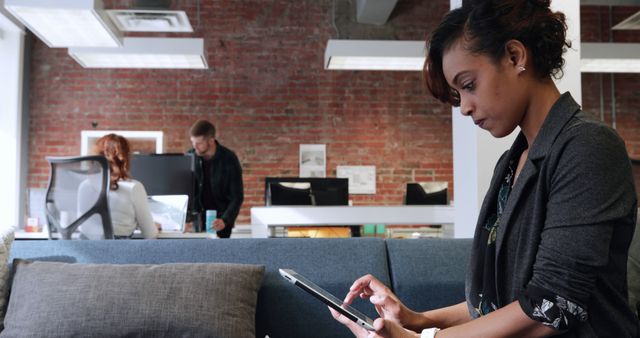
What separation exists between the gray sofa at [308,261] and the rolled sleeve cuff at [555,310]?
3.83 feet

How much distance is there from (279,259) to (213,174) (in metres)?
2.94

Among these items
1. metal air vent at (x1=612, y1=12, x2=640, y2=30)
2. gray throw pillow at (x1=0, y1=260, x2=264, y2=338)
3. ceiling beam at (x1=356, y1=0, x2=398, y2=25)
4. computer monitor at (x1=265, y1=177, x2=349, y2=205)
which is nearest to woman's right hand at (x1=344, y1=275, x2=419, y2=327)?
gray throw pillow at (x1=0, y1=260, x2=264, y2=338)

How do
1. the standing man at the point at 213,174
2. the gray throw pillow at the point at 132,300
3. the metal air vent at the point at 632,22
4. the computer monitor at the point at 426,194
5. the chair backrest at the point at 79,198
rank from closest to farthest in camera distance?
1. the gray throw pillow at the point at 132,300
2. the chair backrest at the point at 79,198
3. the standing man at the point at 213,174
4. the metal air vent at the point at 632,22
5. the computer monitor at the point at 426,194

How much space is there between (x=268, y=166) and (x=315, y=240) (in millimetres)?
5112

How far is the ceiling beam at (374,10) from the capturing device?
21.8 feet

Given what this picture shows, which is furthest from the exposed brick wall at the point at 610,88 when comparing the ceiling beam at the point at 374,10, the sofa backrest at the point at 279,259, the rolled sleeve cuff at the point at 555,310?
the rolled sleeve cuff at the point at 555,310

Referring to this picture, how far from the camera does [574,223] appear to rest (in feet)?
3.18

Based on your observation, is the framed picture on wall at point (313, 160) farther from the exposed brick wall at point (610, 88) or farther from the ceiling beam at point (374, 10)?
the exposed brick wall at point (610, 88)

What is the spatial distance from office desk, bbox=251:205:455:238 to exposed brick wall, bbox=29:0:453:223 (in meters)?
3.28

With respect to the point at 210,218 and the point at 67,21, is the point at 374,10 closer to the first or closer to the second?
the point at 210,218

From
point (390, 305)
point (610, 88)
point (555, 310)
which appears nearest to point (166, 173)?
point (390, 305)

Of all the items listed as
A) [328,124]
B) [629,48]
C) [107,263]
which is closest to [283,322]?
[107,263]

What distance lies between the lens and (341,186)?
4.48m

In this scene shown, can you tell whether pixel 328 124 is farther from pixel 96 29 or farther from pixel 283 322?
pixel 283 322
